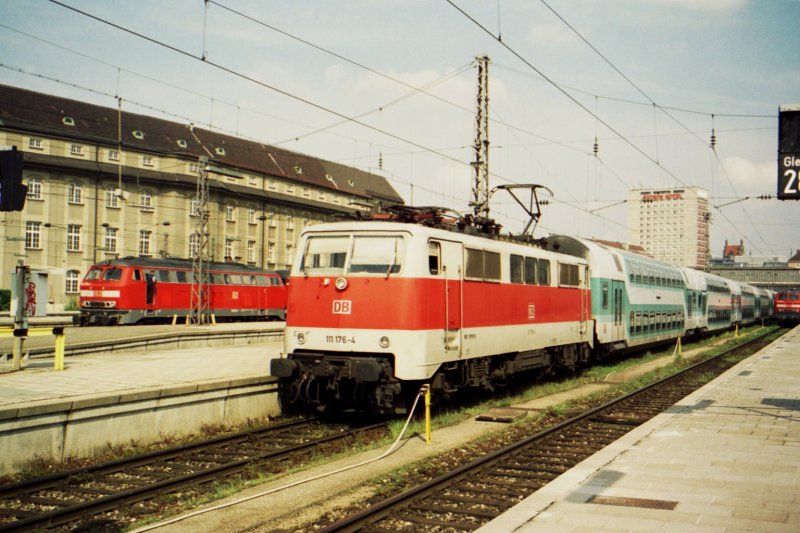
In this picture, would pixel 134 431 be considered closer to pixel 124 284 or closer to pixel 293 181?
pixel 124 284

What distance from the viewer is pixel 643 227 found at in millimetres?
199875

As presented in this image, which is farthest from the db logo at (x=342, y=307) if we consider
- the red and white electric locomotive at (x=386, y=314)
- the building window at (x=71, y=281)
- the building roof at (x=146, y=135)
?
the building window at (x=71, y=281)

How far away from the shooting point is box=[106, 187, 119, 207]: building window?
178ft

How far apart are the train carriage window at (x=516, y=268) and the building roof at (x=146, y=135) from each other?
82.9 ft

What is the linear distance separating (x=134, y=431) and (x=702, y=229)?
631ft

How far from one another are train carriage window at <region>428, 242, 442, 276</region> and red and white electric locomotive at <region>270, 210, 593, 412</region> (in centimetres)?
2

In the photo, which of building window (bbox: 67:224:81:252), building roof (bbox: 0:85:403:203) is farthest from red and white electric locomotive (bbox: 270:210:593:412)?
building window (bbox: 67:224:81:252)

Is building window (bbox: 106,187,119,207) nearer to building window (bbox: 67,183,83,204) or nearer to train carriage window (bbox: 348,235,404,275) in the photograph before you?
building window (bbox: 67,183,83,204)

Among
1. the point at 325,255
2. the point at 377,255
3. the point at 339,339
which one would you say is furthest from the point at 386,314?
the point at 325,255

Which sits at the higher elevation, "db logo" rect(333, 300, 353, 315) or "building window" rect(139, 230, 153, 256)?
"building window" rect(139, 230, 153, 256)

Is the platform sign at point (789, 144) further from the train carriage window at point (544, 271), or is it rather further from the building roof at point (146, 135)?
the building roof at point (146, 135)

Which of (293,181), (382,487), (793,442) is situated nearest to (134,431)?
(382,487)

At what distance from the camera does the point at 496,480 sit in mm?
9164

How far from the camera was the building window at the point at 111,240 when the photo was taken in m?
54.1
